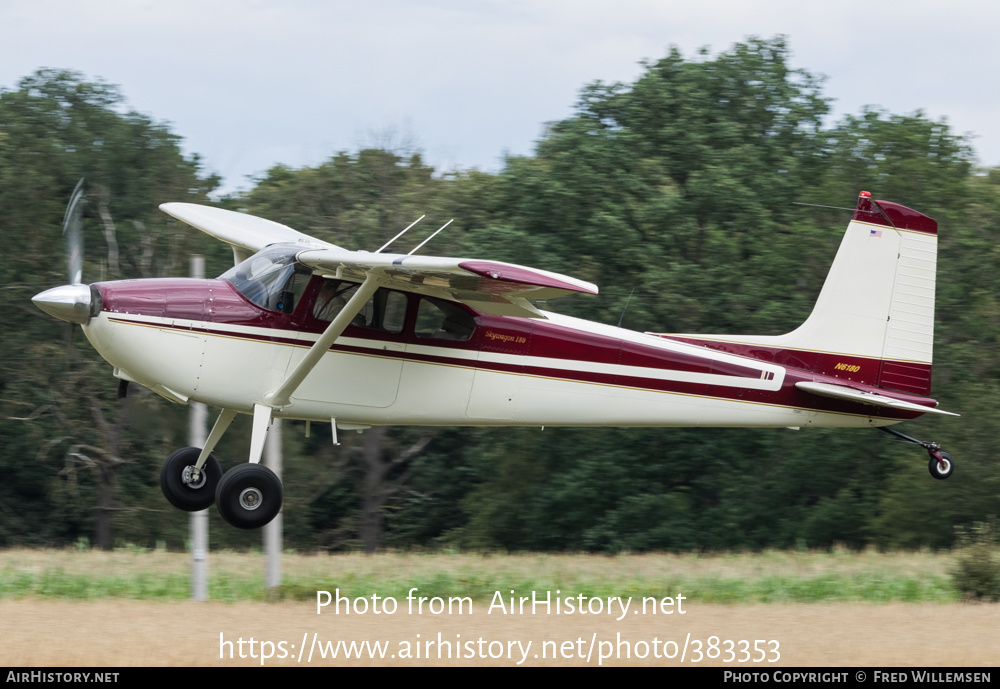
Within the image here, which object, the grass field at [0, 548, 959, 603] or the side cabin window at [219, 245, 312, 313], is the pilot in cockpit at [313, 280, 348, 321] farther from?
the grass field at [0, 548, 959, 603]

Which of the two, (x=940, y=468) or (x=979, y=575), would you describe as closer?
(x=940, y=468)

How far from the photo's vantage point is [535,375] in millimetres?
11281

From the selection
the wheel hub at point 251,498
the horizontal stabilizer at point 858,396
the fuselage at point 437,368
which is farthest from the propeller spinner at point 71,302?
the horizontal stabilizer at point 858,396

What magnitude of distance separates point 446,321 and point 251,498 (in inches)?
100

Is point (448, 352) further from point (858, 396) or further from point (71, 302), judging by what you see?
point (858, 396)

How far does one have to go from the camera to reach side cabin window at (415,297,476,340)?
430 inches

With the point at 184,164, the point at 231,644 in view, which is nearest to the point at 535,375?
the point at 231,644

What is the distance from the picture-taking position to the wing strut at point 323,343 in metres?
9.99

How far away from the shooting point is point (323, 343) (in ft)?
33.6

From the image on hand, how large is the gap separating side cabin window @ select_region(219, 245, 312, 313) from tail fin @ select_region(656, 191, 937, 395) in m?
5.07

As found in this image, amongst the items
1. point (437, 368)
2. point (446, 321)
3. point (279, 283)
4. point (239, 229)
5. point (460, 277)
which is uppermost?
point (460, 277)

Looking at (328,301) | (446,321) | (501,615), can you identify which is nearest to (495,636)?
(501,615)

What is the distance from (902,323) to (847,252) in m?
1.02

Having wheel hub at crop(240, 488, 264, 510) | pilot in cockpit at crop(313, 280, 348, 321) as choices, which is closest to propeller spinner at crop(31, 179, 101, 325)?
pilot in cockpit at crop(313, 280, 348, 321)
